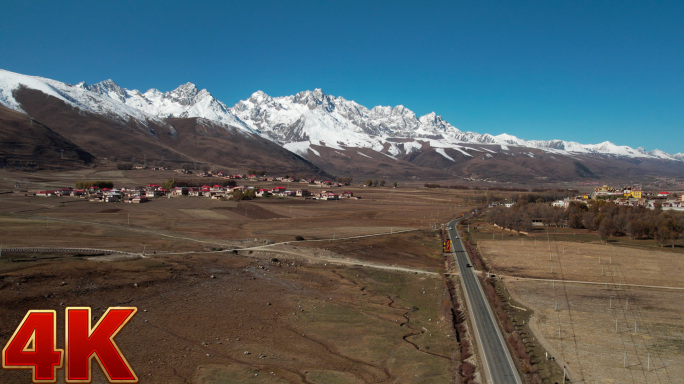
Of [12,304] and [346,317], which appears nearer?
[12,304]

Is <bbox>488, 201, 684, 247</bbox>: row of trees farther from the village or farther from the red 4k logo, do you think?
the red 4k logo

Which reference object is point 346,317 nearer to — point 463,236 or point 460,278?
point 460,278

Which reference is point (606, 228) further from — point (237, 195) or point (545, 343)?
point (237, 195)

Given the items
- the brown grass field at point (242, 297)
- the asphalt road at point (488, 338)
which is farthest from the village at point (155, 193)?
the asphalt road at point (488, 338)

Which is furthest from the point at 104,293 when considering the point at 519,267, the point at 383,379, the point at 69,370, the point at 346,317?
the point at 519,267

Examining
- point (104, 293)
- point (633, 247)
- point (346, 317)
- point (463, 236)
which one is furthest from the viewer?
point (463, 236)

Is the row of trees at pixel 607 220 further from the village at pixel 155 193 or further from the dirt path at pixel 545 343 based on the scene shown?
the village at pixel 155 193
